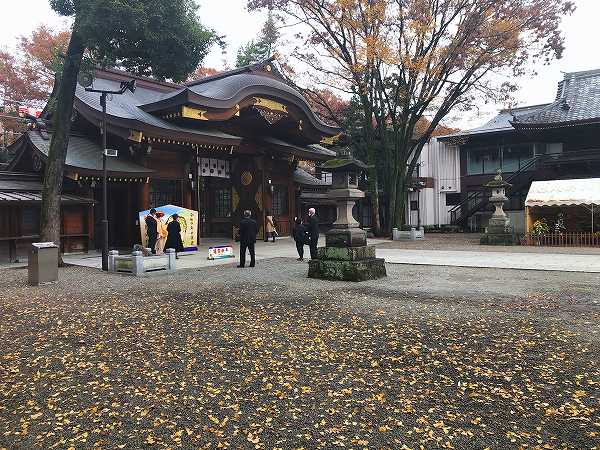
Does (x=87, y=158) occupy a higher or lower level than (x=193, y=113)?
lower

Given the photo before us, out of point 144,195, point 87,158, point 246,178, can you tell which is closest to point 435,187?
point 246,178

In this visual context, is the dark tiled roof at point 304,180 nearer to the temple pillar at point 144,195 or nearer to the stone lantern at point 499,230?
the temple pillar at point 144,195

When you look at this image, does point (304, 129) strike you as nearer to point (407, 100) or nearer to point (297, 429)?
→ point (407, 100)

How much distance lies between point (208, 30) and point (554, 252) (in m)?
14.6

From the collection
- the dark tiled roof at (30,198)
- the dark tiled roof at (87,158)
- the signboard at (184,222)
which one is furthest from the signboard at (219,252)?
the dark tiled roof at (30,198)

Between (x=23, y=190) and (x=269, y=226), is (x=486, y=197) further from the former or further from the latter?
(x=23, y=190)

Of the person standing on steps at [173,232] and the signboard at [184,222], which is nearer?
the person standing on steps at [173,232]

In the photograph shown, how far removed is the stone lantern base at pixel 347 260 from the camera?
1027 centimetres

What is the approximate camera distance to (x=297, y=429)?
3.44 meters

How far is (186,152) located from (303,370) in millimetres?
16123

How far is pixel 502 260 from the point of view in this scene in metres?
13.8

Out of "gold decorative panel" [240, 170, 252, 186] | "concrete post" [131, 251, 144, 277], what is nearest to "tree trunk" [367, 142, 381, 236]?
"gold decorative panel" [240, 170, 252, 186]

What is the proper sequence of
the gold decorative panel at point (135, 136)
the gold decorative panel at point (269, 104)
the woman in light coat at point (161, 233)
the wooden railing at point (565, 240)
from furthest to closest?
the gold decorative panel at point (269, 104) < the wooden railing at point (565, 240) < the gold decorative panel at point (135, 136) < the woman in light coat at point (161, 233)

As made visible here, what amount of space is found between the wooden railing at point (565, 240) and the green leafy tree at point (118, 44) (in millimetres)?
16169
